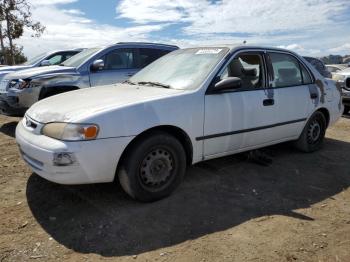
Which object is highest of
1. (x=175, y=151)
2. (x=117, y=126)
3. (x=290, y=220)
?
(x=117, y=126)

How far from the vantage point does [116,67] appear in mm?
7859

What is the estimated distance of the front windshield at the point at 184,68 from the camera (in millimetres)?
4406

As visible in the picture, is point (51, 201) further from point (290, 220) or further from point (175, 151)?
point (290, 220)

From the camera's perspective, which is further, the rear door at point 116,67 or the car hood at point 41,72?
the rear door at point 116,67

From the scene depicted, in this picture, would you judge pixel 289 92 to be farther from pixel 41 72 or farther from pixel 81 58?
pixel 41 72

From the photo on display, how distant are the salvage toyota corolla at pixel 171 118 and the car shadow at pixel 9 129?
9.49ft

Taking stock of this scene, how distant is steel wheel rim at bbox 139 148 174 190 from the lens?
388cm

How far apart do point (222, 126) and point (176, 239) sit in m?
1.59

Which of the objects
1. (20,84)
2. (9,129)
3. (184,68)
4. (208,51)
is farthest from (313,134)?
(9,129)

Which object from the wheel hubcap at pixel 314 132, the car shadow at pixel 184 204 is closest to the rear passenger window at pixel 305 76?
the wheel hubcap at pixel 314 132

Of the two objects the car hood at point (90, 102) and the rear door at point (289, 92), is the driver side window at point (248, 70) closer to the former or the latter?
the rear door at point (289, 92)

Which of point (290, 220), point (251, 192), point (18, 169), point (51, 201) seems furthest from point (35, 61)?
point (290, 220)

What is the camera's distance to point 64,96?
452cm

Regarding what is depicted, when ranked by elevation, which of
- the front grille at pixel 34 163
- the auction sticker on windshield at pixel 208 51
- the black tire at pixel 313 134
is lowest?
the black tire at pixel 313 134
